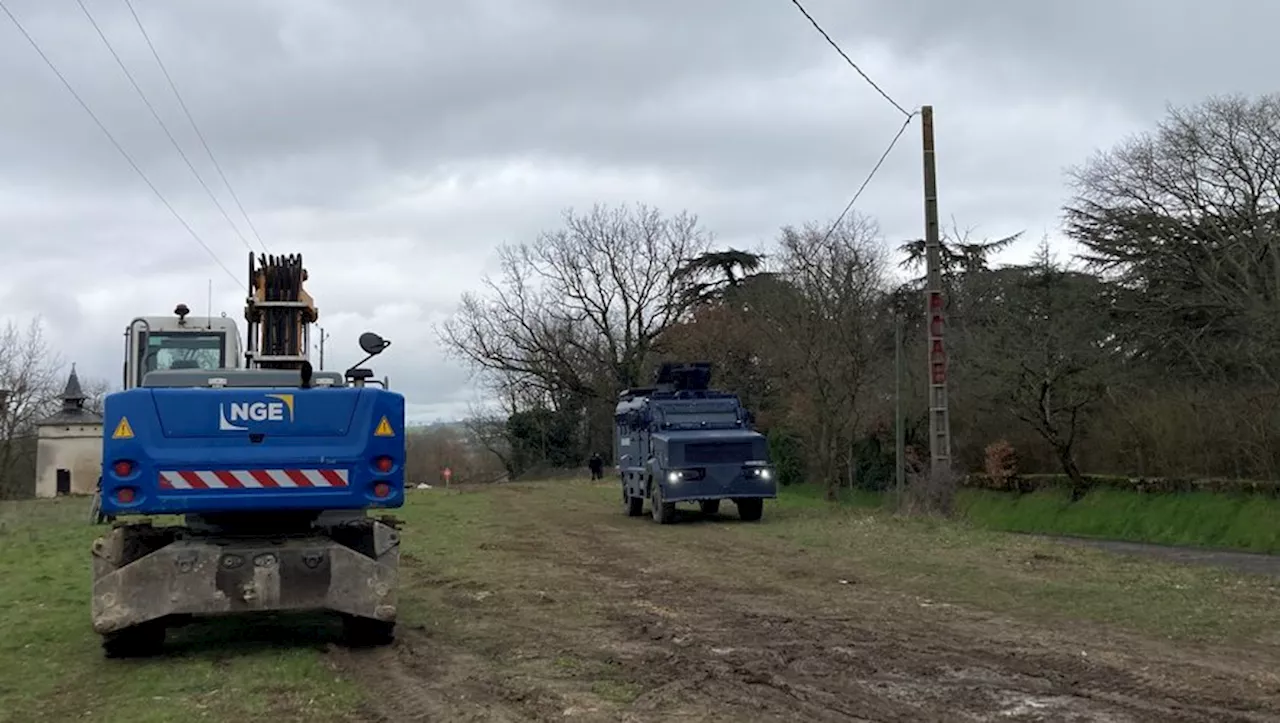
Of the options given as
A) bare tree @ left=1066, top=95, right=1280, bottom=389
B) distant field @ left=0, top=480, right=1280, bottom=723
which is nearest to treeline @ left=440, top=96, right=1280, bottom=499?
bare tree @ left=1066, top=95, right=1280, bottom=389

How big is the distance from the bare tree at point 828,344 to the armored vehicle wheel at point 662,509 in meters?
9.31

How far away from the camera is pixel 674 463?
72.8 ft

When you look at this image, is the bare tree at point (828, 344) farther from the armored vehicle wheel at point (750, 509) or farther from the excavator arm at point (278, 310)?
the excavator arm at point (278, 310)

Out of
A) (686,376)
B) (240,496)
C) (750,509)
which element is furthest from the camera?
(686,376)

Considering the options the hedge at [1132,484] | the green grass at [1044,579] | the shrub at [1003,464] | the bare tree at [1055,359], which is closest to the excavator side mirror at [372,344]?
the green grass at [1044,579]

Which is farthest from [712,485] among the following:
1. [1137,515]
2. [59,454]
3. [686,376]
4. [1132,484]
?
[59,454]

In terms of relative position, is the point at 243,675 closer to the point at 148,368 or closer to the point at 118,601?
the point at 118,601

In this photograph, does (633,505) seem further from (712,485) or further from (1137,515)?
(1137,515)

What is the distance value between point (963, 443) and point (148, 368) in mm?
28385

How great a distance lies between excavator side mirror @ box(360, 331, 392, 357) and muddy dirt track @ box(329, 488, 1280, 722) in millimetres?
2432

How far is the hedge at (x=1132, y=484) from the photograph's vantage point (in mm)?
25219

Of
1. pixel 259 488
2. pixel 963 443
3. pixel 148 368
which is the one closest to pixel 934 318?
pixel 148 368

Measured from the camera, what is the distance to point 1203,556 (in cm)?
2072

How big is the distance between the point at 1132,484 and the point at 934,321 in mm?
12062
